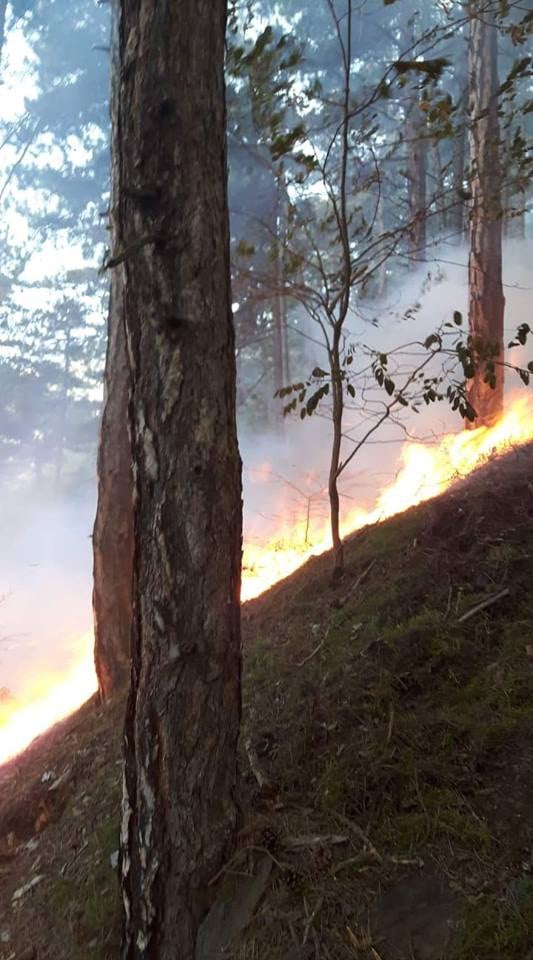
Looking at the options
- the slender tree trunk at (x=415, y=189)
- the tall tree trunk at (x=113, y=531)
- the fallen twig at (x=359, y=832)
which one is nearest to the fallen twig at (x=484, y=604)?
the fallen twig at (x=359, y=832)

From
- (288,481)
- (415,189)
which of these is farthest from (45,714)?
(415,189)

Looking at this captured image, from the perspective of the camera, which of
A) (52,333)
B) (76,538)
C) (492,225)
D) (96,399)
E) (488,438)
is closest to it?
(488,438)

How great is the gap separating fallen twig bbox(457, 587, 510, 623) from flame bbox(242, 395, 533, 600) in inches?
150

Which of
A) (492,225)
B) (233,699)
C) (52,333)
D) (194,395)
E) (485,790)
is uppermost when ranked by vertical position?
(52,333)

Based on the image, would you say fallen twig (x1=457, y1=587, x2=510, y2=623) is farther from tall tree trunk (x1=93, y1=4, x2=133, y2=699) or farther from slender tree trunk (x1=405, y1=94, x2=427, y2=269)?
tall tree trunk (x1=93, y1=4, x2=133, y2=699)

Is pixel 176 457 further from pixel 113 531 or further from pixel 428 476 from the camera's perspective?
pixel 428 476

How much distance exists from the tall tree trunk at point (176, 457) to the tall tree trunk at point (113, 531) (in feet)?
10.7

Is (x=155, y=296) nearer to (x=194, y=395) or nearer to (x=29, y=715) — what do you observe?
(x=194, y=395)

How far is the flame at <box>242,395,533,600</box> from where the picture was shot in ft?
26.4

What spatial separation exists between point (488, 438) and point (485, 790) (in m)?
7.03

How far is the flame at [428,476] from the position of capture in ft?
26.4

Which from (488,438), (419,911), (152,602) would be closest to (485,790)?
(419,911)

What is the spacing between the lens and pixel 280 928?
7.54ft

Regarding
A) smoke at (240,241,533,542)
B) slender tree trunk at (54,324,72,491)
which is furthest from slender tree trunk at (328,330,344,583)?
slender tree trunk at (54,324,72,491)
